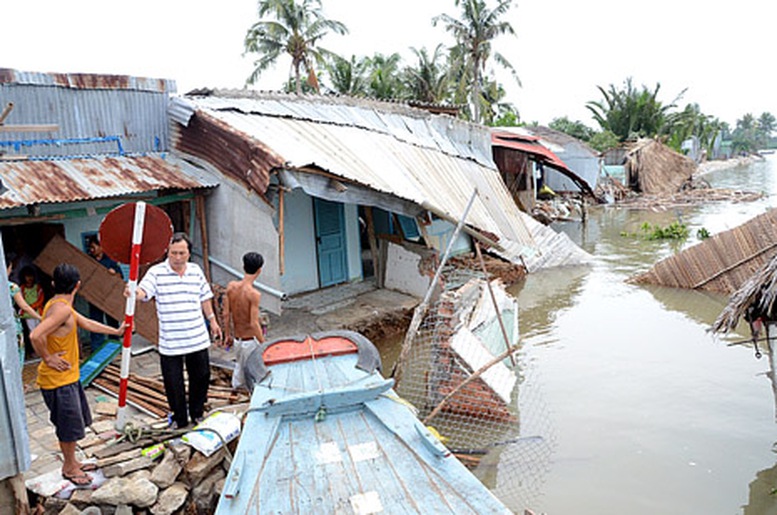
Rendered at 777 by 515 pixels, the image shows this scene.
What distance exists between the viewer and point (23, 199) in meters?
5.95

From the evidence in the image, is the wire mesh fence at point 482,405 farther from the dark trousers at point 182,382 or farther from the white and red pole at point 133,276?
the white and red pole at point 133,276

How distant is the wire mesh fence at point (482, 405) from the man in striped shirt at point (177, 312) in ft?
7.81

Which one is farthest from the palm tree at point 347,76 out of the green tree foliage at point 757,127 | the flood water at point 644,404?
the green tree foliage at point 757,127

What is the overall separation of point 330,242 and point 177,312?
20.0ft

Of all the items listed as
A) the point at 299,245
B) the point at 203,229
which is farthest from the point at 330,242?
the point at 203,229

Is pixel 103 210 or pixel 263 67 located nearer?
pixel 103 210

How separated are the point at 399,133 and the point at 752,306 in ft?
23.4

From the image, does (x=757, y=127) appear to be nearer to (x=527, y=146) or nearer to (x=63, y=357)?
(x=527, y=146)

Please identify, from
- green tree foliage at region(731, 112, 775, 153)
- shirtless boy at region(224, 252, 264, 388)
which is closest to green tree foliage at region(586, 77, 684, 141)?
shirtless boy at region(224, 252, 264, 388)

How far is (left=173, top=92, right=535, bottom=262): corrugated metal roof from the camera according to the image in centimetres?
812

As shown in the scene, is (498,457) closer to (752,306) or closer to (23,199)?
(752,306)

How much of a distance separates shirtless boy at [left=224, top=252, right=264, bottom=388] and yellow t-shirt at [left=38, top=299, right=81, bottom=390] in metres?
1.58

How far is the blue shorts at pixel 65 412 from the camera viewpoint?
4219 mm

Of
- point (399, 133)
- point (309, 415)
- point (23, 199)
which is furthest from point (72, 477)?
point (399, 133)
